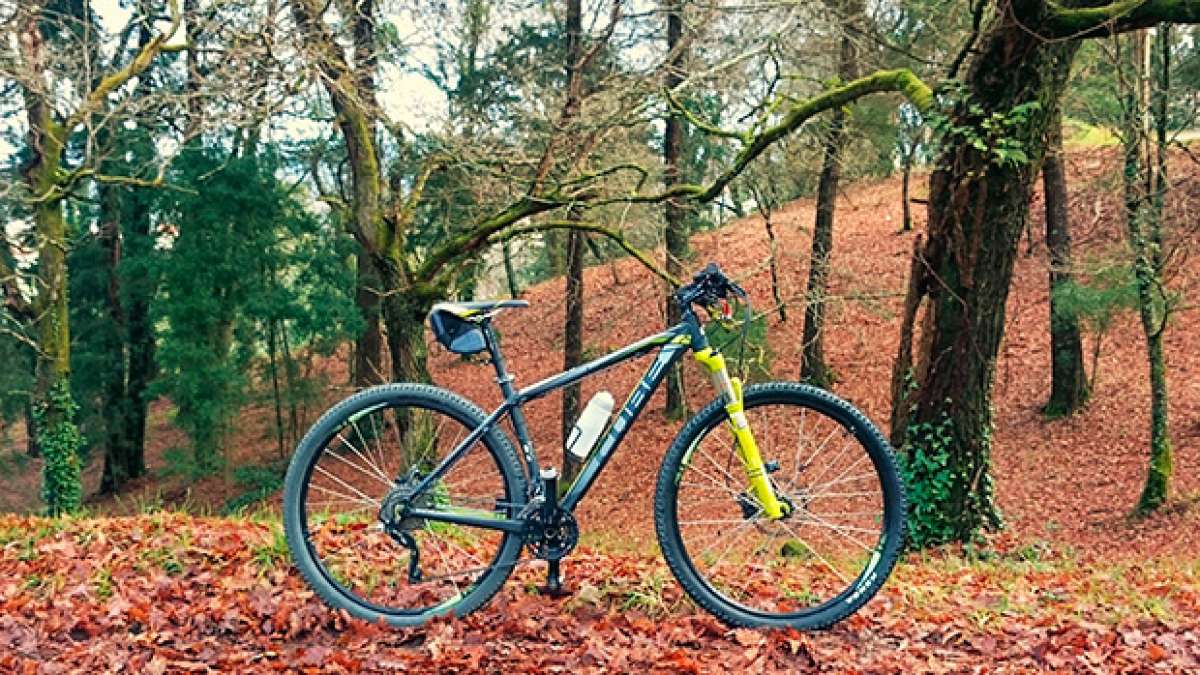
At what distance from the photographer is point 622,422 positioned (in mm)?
3348

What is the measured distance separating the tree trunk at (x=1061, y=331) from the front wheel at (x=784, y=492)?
12.2 metres

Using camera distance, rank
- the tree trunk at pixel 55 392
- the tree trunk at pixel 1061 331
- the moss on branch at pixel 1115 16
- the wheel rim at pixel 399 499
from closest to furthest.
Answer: the wheel rim at pixel 399 499
the moss on branch at pixel 1115 16
the tree trunk at pixel 1061 331
the tree trunk at pixel 55 392

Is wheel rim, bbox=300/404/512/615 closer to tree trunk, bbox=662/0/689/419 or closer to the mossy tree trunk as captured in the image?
tree trunk, bbox=662/0/689/419

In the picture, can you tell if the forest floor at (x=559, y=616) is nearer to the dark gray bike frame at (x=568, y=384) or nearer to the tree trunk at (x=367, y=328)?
the dark gray bike frame at (x=568, y=384)

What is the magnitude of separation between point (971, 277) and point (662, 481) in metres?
4.02

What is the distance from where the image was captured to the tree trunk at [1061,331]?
1444 cm

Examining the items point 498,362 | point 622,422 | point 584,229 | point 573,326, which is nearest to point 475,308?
point 498,362

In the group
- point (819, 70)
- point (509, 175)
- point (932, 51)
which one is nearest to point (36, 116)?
point (509, 175)

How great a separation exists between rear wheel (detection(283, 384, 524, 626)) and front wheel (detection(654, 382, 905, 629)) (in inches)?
23.8

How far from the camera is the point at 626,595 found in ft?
11.7

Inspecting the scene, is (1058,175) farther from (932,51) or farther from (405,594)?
(405,594)

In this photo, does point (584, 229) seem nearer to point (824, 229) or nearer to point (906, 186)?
point (824, 229)

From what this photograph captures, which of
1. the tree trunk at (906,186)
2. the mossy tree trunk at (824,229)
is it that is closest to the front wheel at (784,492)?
the mossy tree trunk at (824,229)

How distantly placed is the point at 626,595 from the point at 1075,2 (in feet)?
16.7
